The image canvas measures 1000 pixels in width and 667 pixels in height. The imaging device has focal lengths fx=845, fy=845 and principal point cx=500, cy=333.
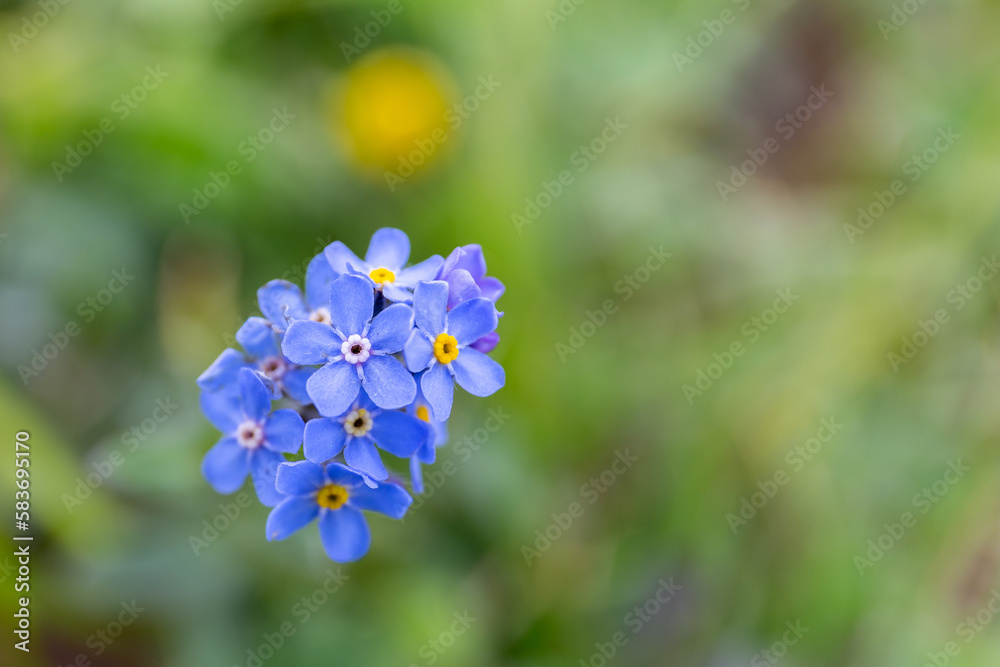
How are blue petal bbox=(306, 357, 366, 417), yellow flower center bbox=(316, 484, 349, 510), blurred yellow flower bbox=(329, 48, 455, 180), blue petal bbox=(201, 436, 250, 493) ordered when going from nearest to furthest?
blue petal bbox=(306, 357, 366, 417)
yellow flower center bbox=(316, 484, 349, 510)
blue petal bbox=(201, 436, 250, 493)
blurred yellow flower bbox=(329, 48, 455, 180)

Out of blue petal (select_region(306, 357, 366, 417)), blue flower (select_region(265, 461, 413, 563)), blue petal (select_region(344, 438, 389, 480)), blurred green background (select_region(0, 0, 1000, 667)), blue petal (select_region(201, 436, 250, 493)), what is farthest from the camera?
blurred green background (select_region(0, 0, 1000, 667))

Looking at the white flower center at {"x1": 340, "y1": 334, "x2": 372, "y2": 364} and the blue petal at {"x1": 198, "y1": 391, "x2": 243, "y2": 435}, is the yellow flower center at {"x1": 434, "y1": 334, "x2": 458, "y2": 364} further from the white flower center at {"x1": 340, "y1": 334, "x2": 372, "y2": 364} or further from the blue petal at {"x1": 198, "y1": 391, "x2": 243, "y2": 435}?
the blue petal at {"x1": 198, "y1": 391, "x2": 243, "y2": 435}

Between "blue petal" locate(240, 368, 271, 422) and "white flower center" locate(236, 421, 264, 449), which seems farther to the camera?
"white flower center" locate(236, 421, 264, 449)

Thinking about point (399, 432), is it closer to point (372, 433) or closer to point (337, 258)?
point (372, 433)

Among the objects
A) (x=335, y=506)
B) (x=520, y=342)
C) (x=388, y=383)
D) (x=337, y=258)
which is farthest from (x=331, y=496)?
(x=520, y=342)

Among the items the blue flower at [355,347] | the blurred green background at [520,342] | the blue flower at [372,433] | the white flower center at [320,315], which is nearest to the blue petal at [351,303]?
the blue flower at [355,347]

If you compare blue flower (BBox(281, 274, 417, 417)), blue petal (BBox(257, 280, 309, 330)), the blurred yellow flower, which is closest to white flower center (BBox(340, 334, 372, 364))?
blue flower (BBox(281, 274, 417, 417))

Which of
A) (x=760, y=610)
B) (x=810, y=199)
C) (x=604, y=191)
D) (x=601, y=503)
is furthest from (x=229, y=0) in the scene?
(x=760, y=610)
